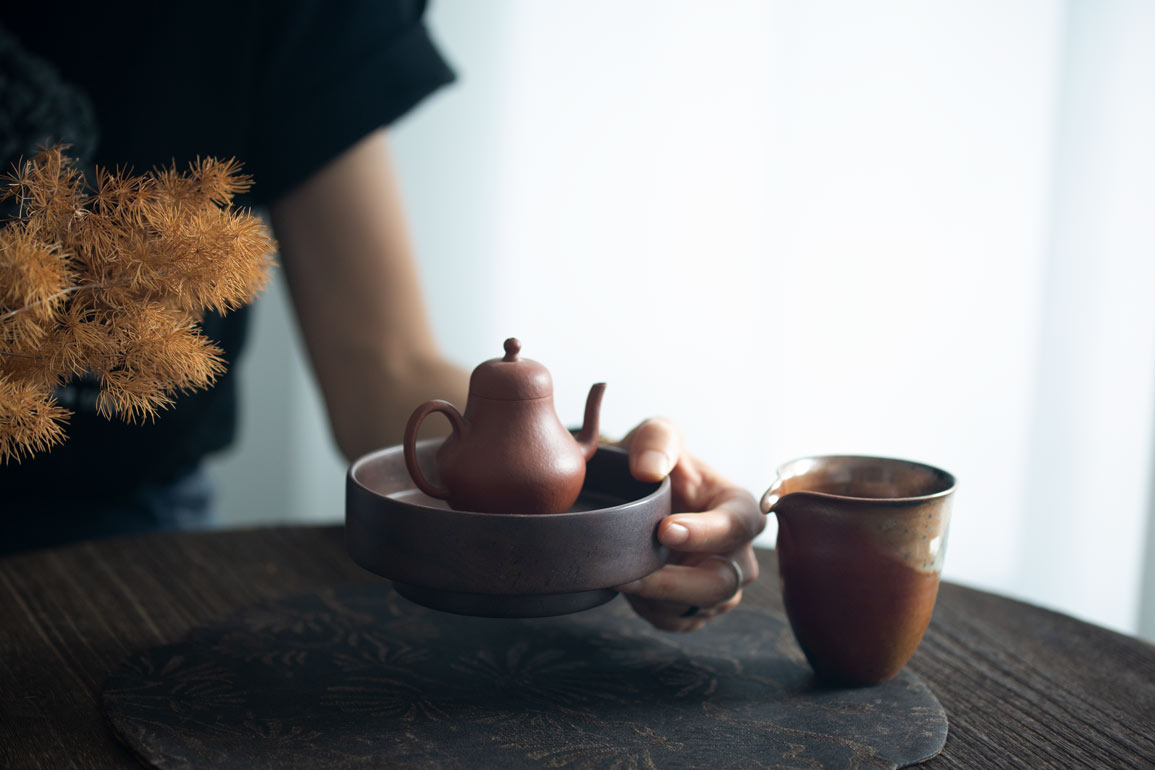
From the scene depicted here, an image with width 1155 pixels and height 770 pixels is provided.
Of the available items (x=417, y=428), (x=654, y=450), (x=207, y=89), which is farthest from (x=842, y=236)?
(x=417, y=428)

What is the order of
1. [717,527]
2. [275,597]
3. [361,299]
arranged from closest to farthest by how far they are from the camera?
[717,527] → [275,597] → [361,299]

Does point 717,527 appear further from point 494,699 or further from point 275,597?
point 275,597

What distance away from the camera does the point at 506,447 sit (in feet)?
1.84

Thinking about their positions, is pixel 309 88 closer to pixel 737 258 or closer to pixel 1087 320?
pixel 737 258

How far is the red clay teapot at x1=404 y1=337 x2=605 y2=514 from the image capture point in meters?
0.56

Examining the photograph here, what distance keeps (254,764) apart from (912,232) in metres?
1.65

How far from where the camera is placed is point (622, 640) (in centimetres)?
67

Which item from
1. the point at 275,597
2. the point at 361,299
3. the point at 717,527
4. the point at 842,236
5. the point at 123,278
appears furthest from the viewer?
the point at 842,236

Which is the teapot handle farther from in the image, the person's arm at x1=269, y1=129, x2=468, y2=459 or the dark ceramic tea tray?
the person's arm at x1=269, y1=129, x2=468, y2=459

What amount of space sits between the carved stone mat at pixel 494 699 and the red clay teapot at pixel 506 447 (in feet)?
0.39

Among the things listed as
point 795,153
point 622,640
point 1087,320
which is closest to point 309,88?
point 622,640

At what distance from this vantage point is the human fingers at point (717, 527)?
0.57 metres

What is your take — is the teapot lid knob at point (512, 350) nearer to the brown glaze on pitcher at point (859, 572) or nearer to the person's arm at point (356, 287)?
the brown glaze on pitcher at point (859, 572)

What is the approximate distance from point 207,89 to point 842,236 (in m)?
1.20
